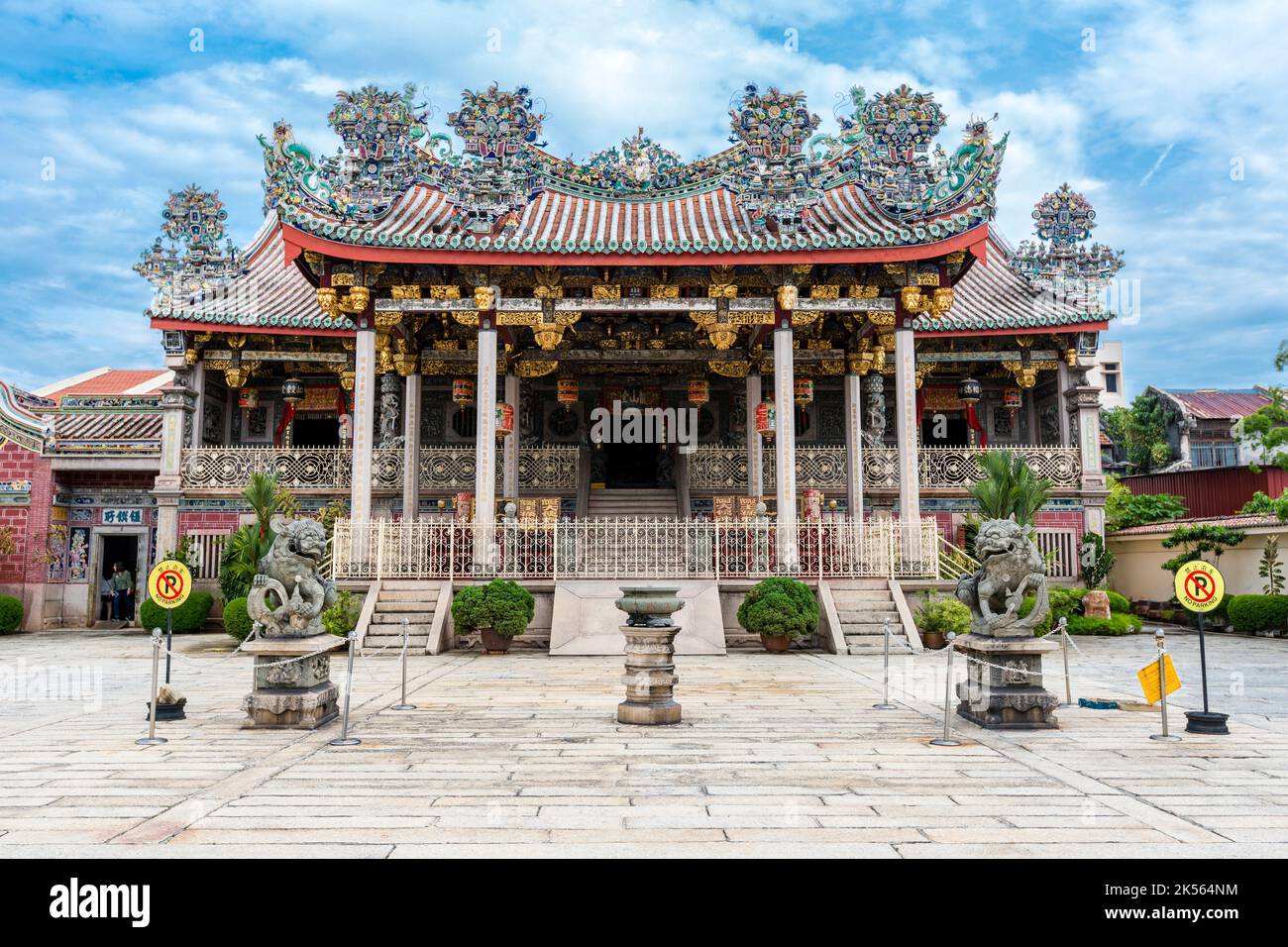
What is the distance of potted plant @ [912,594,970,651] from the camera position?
12.9 m

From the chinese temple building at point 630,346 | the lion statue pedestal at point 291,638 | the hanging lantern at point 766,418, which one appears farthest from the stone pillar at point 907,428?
the lion statue pedestal at point 291,638

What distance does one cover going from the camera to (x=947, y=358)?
64.6ft

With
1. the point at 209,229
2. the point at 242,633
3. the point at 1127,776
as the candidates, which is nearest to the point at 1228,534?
the point at 1127,776

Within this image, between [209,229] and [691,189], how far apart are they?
10.8 m

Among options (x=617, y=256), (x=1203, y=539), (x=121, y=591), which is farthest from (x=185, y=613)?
(x=1203, y=539)

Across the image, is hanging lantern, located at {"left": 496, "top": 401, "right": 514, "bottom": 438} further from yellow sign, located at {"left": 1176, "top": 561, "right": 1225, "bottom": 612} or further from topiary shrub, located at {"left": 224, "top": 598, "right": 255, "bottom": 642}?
yellow sign, located at {"left": 1176, "top": 561, "right": 1225, "bottom": 612}

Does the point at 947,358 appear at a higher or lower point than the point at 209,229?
lower

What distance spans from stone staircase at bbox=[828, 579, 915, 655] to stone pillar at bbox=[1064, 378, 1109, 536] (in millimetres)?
7614

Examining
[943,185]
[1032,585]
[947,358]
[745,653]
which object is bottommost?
[745,653]

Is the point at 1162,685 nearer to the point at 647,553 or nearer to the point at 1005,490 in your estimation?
the point at 1005,490

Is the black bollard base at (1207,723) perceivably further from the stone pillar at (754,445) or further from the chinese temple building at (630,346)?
the stone pillar at (754,445)

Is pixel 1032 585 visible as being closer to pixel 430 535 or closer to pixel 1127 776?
pixel 1127 776

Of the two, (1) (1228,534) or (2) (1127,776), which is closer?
(2) (1127,776)
